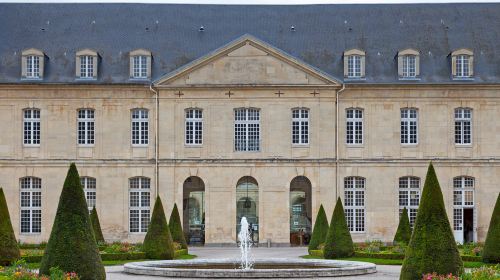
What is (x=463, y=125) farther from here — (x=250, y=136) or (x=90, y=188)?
(x=90, y=188)

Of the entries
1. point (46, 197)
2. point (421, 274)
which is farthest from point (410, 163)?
point (421, 274)

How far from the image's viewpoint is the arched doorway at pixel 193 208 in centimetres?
5344

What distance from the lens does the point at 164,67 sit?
52844mm

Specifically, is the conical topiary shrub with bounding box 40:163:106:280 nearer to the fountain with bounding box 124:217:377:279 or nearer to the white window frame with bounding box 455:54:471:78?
the fountain with bounding box 124:217:377:279

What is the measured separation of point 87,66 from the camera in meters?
52.0

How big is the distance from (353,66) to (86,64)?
1269cm

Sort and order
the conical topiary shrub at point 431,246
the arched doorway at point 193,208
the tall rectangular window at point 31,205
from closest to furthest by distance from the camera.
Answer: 1. the conical topiary shrub at point 431,246
2. the tall rectangular window at point 31,205
3. the arched doorway at point 193,208

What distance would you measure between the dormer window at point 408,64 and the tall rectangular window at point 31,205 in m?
17.9

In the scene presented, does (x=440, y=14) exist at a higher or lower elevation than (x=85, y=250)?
higher

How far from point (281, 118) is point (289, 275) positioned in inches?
913

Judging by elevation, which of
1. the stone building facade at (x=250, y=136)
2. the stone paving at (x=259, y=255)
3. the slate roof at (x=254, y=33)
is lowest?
the stone paving at (x=259, y=255)

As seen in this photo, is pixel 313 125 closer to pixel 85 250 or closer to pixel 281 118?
pixel 281 118

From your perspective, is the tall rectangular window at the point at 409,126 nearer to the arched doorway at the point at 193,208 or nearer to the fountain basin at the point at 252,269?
the arched doorway at the point at 193,208

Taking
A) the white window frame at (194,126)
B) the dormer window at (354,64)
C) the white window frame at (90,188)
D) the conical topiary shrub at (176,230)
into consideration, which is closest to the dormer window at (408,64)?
the dormer window at (354,64)
